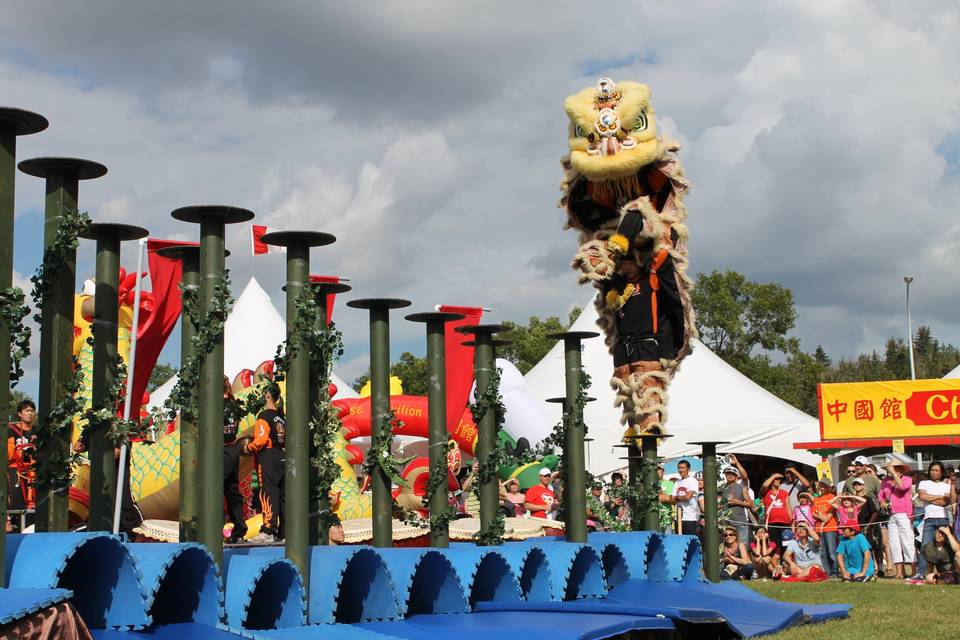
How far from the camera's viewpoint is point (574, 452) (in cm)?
945

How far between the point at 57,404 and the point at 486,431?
159 inches

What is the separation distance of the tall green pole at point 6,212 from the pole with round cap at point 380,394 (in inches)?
116

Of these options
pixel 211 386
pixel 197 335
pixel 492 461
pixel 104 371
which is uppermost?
pixel 197 335

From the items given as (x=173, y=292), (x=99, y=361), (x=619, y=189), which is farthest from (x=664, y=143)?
(x=99, y=361)

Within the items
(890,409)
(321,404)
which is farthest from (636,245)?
(890,409)

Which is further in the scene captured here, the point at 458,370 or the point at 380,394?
the point at 458,370

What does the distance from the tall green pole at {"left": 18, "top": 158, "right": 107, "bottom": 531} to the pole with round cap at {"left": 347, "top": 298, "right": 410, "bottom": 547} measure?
224 cm

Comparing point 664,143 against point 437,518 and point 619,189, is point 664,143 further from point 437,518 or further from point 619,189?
point 437,518

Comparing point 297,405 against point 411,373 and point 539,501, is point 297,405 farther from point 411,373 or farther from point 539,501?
point 411,373

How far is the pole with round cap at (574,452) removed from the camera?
9273 millimetres

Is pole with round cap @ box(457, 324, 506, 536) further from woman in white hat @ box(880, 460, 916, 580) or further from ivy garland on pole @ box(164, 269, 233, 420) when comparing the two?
woman in white hat @ box(880, 460, 916, 580)

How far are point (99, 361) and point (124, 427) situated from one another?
50cm

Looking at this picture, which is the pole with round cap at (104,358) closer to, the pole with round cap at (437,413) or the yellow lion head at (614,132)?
the pole with round cap at (437,413)

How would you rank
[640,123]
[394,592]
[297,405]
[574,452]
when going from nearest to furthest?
[297,405] → [394,592] → [574,452] → [640,123]
